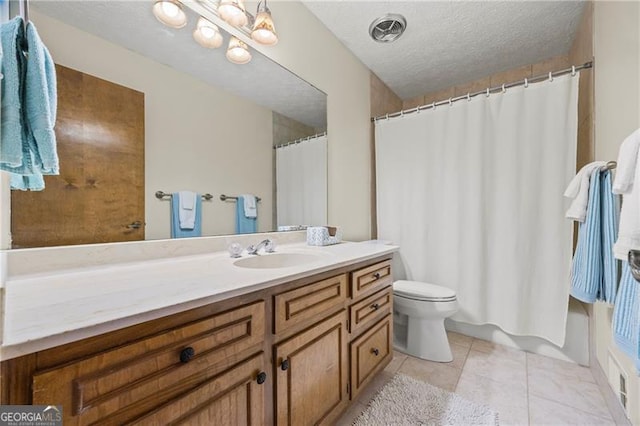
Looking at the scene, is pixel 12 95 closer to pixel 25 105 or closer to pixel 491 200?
pixel 25 105

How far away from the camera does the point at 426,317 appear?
1771 mm

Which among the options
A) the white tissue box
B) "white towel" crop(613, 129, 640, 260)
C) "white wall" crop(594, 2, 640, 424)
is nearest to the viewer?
"white towel" crop(613, 129, 640, 260)

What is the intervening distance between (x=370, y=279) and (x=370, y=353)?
0.38 meters

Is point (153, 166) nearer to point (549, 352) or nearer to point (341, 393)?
point (341, 393)

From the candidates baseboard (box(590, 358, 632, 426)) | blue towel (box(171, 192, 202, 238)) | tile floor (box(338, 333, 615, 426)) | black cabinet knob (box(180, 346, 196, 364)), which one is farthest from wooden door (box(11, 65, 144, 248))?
baseboard (box(590, 358, 632, 426))

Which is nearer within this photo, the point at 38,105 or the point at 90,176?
the point at 38,105

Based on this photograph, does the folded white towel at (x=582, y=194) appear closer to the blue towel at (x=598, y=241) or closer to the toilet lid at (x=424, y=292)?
the blue towel at (x=598, y=241)

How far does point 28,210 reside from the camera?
794 mm

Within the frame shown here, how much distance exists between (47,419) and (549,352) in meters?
2.51

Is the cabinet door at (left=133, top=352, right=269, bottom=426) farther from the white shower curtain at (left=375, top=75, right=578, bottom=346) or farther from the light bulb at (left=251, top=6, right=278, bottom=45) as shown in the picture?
the white shower curtain at (left=375, top=75, right=578, bottom=346)

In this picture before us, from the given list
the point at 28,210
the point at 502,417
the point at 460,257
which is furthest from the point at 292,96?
the point at 502,417

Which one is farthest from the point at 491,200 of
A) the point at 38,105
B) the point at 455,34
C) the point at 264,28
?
the point at 38,105

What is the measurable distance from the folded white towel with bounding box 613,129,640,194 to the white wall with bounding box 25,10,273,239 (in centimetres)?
149

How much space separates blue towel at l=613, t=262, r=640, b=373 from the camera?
0.81 metres
